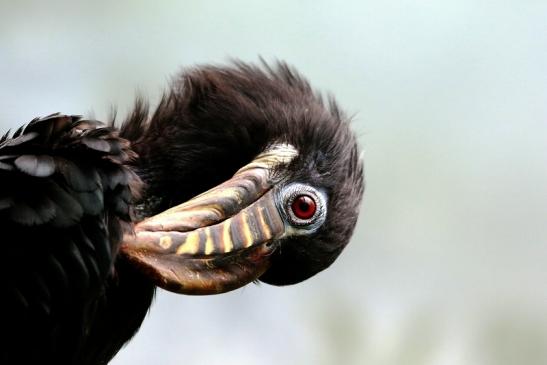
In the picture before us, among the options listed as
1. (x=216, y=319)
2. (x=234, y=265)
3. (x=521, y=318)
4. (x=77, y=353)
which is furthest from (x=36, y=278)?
(x=521, y=318)

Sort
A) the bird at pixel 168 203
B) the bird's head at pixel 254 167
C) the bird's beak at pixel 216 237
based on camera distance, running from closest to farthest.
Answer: the bird at pixel 168 203 → the bird's beak at pixel 216 237 → the bird's head at pixel 254 167

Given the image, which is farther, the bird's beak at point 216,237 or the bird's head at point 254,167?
the bird's head at point 254,167

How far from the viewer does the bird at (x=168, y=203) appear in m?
1.32

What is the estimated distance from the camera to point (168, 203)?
1.67m

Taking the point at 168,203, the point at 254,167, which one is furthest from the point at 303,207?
the point at 168,203

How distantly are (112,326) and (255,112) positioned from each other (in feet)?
1.48

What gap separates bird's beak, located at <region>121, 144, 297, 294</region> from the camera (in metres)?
1.43

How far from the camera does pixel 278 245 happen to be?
63.4 inches

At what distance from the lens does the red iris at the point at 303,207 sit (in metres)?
1.62

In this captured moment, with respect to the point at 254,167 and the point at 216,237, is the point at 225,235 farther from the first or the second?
the point at 254,167

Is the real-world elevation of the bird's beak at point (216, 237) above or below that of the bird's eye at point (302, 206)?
below

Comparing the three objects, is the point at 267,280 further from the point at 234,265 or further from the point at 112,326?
the point at 112,326

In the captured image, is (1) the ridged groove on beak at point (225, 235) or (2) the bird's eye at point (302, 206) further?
(2) the bird's eye at point (302, 206)

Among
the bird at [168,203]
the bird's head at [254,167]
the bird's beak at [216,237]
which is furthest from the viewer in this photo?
the bird's head at [254,167]
